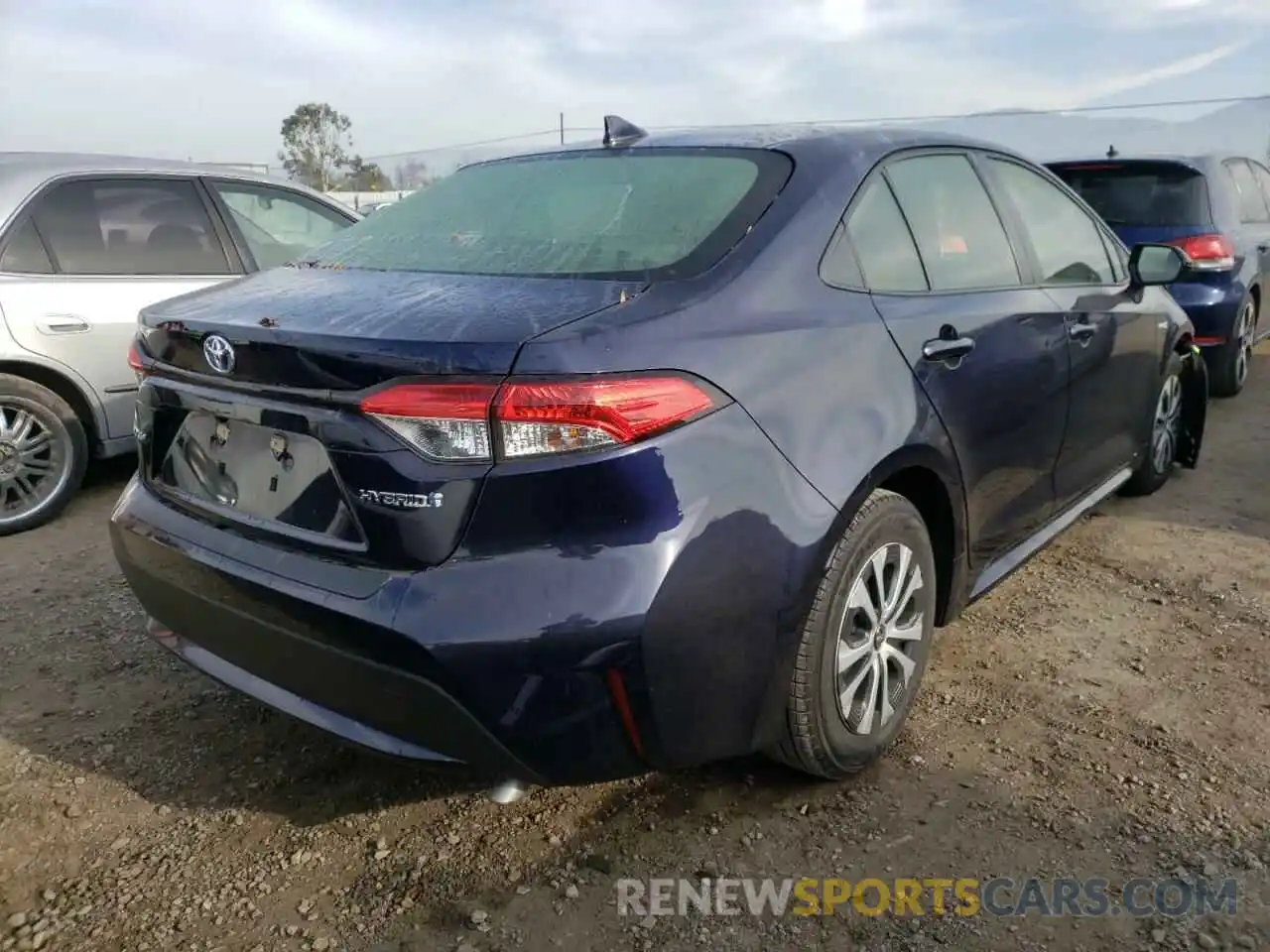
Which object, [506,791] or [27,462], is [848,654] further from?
[27,462]

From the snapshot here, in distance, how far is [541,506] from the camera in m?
1.77

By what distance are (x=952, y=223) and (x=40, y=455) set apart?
391cm

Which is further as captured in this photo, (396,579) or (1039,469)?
(1039,469)

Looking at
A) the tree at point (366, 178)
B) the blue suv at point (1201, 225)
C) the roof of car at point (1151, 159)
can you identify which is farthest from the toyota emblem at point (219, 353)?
the tree at point (366, 178)

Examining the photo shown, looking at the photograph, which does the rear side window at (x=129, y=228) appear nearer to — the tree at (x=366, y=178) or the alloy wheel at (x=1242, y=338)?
the alloy wheel at (x=1242, y=338)

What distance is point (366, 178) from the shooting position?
36531 millimetres

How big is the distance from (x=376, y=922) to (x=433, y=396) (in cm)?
107

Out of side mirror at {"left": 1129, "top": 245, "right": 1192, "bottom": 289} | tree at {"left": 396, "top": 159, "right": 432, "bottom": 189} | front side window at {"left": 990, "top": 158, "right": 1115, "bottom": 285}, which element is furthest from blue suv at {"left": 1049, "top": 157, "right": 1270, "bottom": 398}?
tree at {"left": 396, "top": 159, "right": 432, "bottom": 189}

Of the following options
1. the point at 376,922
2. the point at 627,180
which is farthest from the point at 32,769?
the point at 627,180

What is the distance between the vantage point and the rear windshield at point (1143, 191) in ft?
19.4

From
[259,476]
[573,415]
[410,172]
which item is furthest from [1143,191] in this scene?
[410,172]

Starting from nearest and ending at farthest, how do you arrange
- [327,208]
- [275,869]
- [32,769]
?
[275,869] → [32,769] → [327,208]

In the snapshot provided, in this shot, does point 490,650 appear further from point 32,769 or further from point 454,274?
point 32,769

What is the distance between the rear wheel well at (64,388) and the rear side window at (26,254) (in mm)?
406
